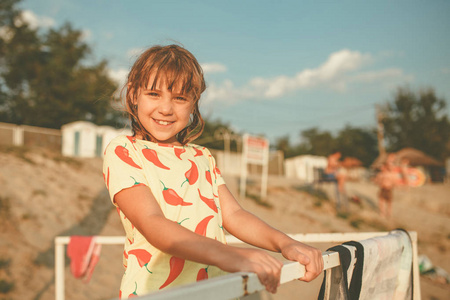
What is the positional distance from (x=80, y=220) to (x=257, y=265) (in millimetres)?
8668

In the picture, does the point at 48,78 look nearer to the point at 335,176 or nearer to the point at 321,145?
the point at 335,176

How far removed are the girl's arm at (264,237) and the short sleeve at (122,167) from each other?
0.37 m

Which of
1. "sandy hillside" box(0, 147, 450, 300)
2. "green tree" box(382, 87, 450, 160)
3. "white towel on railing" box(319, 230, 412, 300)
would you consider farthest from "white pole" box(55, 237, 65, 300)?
"green tree" box(382, 87, 450, 160)

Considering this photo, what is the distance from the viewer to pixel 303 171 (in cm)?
2736

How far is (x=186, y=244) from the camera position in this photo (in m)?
0.88

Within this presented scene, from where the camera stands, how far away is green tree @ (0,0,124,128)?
79.8 ft

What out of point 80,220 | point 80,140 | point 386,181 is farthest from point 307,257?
point 80,140

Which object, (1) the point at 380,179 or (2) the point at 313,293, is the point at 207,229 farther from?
(1) the point at 380,179

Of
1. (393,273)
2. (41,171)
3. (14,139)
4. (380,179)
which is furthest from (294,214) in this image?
(14,139)

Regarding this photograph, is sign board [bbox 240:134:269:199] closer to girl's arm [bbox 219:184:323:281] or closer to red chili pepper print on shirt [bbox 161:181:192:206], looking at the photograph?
girl's arm [bbox 219:184:323:281]

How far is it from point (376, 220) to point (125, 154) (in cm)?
1195

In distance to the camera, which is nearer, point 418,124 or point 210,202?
point 210,202

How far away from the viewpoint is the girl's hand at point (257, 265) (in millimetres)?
779

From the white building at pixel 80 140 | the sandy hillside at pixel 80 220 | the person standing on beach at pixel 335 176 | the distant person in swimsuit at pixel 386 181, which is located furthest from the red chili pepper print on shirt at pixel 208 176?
the white building at pixel 80 140
